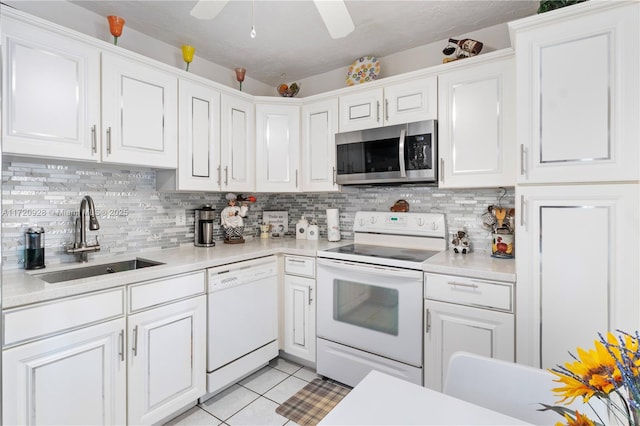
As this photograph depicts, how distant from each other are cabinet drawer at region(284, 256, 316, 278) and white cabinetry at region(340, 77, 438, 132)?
1.09m

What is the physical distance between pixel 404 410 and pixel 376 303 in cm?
138

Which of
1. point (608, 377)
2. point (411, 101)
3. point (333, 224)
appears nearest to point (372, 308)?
point (333, 224)

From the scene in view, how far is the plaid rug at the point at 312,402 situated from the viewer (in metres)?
1.95

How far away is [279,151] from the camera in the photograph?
2820mm

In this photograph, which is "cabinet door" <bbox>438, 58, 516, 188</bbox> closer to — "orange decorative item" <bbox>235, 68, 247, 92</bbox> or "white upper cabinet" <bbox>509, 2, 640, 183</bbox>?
"white upper cabinet" <bbox>509, 2, 640, 183</bbox>

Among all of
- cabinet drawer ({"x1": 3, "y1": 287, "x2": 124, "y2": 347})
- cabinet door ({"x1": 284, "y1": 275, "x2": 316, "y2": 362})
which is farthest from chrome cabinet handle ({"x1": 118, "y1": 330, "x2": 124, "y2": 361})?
cabinet door ({"x1": 284, "y1": 275, "x2": 316, "y2": 362})

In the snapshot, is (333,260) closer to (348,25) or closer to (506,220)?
(506,220)

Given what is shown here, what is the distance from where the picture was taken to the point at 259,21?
2.20 metres

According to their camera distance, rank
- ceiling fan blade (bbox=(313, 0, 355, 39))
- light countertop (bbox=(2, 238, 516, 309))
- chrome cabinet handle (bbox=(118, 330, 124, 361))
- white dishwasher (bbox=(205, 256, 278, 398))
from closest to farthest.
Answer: ceiling fan blade (bbox=(313, 0, 355, 39)) < light countertop (bbox=(2, 238, 516, 309)) < chrome cabinet handle (bbox=(118, 330, 124, 361)) < white dishwasher (bbox=(205, 256, 278, 398))

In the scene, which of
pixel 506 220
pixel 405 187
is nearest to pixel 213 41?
pixel 405 187

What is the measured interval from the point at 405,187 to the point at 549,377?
1897mm

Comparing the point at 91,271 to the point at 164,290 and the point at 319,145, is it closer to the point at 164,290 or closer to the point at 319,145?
the point at 164,290

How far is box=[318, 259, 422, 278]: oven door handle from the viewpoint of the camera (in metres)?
1.98

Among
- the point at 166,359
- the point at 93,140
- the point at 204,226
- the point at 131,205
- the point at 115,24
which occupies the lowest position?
the point at 166,359
